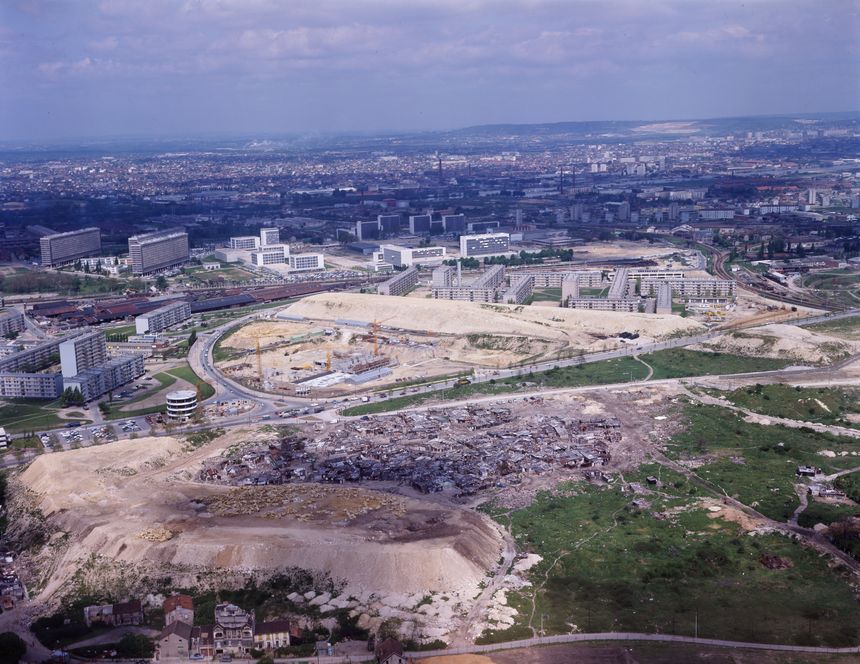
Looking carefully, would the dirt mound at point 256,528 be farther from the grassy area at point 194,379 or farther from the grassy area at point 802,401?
the grassy area at point 802,401

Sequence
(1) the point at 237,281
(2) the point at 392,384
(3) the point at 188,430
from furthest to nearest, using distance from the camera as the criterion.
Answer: (1) the point at 237,281 → (2) the point at 392,384 → (3) the point at 188,430

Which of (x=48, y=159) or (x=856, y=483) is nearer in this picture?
(x=856, y=483)

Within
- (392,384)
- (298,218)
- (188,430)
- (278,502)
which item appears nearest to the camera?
(278,502)

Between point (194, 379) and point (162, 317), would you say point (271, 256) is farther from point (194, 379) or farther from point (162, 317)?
point (194, 379)

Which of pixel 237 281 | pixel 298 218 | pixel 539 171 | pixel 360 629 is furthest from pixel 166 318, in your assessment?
pixel 539 171

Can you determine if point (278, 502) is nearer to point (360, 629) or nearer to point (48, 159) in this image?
point (360, 629)

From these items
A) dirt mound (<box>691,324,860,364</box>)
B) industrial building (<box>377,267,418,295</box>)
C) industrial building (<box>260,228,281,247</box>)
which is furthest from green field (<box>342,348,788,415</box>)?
industrial building (<box>260,228,281,247</box>)

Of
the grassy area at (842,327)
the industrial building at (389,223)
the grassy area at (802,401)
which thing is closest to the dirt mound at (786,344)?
the grassy area at (842,327)
